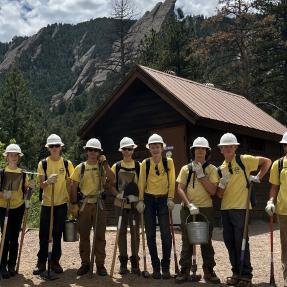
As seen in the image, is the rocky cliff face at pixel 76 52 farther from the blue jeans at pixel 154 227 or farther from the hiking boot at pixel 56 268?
the blue jeans at pixel 154 227

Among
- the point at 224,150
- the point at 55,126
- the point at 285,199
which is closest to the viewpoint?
the point at 285,199

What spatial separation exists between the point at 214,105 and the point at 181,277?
8226 mm

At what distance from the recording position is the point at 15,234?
7164 mm

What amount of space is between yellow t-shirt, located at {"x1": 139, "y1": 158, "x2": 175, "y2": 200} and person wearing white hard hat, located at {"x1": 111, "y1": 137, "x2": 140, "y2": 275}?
176 mm

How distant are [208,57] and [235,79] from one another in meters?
2.96

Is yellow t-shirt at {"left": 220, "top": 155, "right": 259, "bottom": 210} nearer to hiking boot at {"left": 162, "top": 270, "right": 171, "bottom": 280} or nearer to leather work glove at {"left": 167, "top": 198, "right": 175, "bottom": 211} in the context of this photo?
leather work glove at {"left": 167, "top": 198, "right": 175, "bottom": 211}

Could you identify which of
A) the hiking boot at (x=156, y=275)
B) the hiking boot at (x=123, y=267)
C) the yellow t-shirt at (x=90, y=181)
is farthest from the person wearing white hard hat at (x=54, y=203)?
the hiking boot at (x=156, y=275)

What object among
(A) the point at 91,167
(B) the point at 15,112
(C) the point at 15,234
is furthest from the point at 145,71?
(B) the point at 15,112

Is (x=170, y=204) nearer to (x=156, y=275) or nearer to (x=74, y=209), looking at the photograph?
(x=156, y=275)

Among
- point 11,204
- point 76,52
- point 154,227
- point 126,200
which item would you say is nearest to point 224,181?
point 154,227

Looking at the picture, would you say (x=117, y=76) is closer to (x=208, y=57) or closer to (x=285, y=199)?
(x=208, y=57)

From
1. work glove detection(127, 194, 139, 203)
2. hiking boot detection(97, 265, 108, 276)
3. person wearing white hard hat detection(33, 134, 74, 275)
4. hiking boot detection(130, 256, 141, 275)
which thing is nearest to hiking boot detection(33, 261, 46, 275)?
person wearing white hard hat detection(33, 134, 74, 275)

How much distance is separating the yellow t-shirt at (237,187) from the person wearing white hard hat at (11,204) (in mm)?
3225

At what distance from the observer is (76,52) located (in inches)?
6033
